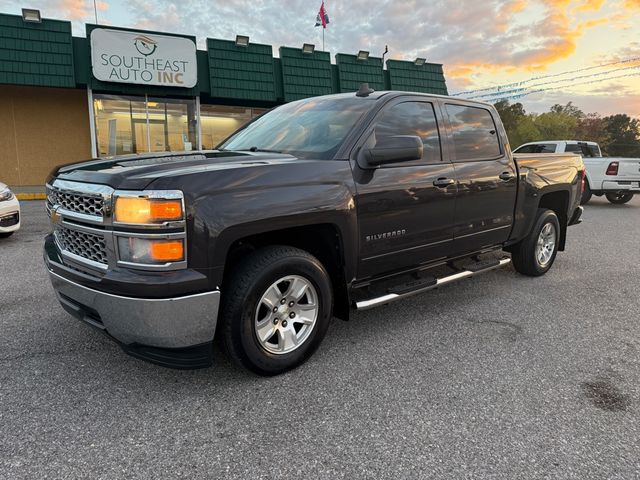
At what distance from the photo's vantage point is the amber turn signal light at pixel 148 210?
2441mm

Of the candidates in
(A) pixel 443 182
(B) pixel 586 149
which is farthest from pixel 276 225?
(B) pixel 586 149

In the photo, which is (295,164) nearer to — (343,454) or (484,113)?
(343,454)

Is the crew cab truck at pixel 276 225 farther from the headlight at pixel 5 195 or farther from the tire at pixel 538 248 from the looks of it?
the headlight at pixel 5 195

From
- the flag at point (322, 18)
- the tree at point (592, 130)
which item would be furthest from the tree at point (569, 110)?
the flag at point (322, 18)

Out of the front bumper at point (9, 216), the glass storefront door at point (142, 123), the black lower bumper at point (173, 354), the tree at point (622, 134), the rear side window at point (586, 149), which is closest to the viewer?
the black lower bumper at point (173, 354)

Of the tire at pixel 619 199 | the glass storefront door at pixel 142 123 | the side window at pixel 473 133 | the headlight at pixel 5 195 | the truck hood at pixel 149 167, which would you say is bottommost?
the tire at pixel 619 199

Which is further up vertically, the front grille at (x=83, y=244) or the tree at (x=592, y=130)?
the tree at (x=592, y=130)

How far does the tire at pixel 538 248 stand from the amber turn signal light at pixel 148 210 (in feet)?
13.7

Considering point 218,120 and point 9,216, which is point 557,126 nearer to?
point 218,120

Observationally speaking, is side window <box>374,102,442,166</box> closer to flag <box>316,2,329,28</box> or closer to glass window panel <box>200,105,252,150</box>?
glass window panel <box>200,105,252,150</box>

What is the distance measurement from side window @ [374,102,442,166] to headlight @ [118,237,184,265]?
1810 millimetres

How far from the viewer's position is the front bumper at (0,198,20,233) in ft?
23.0

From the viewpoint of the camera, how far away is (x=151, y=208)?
2441mm

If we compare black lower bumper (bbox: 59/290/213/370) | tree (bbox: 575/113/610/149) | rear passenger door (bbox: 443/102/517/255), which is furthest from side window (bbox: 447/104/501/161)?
tree (bbox: 575/113/610/149)
